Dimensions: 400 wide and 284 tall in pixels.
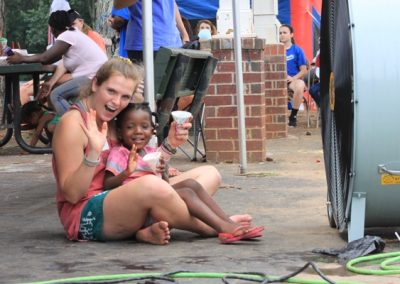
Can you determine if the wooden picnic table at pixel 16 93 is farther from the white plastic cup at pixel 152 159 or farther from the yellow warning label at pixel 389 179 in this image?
the yellow warning label at pixel 389 179

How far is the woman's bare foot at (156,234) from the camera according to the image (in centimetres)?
555

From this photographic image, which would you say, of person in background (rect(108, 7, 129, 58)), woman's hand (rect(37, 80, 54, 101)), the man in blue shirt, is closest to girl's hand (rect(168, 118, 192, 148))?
person in background (rect(108, 7, 129, 58))

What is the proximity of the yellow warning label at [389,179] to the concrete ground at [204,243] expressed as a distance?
36cm

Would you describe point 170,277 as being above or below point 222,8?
below

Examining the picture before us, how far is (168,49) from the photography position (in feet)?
25.2

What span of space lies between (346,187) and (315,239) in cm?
38

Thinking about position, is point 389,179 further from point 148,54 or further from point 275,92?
point 275,92

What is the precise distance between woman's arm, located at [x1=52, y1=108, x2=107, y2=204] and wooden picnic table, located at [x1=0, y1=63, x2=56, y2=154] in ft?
16.1

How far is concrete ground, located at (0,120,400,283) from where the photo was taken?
4922 millimetres

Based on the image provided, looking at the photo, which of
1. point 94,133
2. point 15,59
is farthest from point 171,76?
point 15,59

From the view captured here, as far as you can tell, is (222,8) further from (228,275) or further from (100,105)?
(228,275)

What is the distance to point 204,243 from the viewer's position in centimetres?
570

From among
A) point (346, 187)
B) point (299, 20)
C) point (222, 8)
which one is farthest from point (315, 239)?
point (299, 20)

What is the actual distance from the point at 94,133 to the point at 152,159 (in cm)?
42
